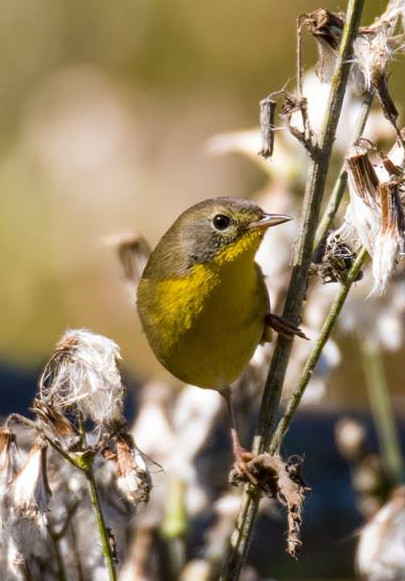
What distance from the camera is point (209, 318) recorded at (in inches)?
67.5

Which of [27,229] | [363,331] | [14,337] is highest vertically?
[27,229]

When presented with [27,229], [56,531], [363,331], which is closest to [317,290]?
[363,331]

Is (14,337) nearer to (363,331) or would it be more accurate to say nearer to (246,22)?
(246,22)

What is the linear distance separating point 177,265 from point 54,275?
2.69 meters

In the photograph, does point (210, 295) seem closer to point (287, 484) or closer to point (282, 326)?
point (282, 326)

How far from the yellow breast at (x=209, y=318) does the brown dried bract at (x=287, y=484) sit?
406 mm

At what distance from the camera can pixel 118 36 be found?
5.00 metres

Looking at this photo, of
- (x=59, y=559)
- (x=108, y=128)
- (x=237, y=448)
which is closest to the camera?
(x=59, y=559)

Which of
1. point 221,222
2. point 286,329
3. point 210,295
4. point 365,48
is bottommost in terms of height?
point 286,329

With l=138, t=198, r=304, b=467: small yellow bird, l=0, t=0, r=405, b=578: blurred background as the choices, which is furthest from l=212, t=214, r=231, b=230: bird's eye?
l=0, t=0, r=405, b=578: blurred background

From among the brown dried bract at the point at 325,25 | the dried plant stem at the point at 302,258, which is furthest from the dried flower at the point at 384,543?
the brown dried bract at the point at 325,25

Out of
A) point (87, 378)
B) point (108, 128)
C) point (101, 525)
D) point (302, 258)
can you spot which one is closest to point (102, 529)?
point (101, 525)

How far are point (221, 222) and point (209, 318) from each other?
159 millimetres

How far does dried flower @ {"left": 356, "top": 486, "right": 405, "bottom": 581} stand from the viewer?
158 cm
